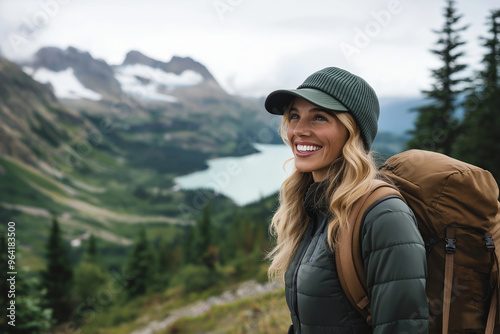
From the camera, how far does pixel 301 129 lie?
2.25 metres

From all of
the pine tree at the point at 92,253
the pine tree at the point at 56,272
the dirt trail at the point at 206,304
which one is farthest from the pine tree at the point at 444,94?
the pine tree at the point at 92,253

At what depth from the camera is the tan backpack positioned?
1.83 meters

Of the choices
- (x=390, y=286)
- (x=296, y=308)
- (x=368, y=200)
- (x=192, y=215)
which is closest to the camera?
(x=390, y=286)

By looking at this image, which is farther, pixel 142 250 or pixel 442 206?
pixel 142 250

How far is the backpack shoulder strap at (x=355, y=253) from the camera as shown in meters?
1.80

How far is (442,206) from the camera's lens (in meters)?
1.88

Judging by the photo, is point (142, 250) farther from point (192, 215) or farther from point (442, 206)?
point (192, 215)

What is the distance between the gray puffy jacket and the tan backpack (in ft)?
0.22

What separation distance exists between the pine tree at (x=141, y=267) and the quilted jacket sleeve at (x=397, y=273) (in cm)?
5026

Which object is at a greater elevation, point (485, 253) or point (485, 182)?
point (485, 182)

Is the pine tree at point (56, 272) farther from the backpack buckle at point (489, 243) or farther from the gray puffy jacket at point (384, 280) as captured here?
the backpack buckle at point (489, 243)

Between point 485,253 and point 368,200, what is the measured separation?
2.11 feet

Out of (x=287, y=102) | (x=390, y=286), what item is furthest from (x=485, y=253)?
(x=287, y=102)

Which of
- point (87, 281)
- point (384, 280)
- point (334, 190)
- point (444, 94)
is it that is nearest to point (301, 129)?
point (334, 190)
